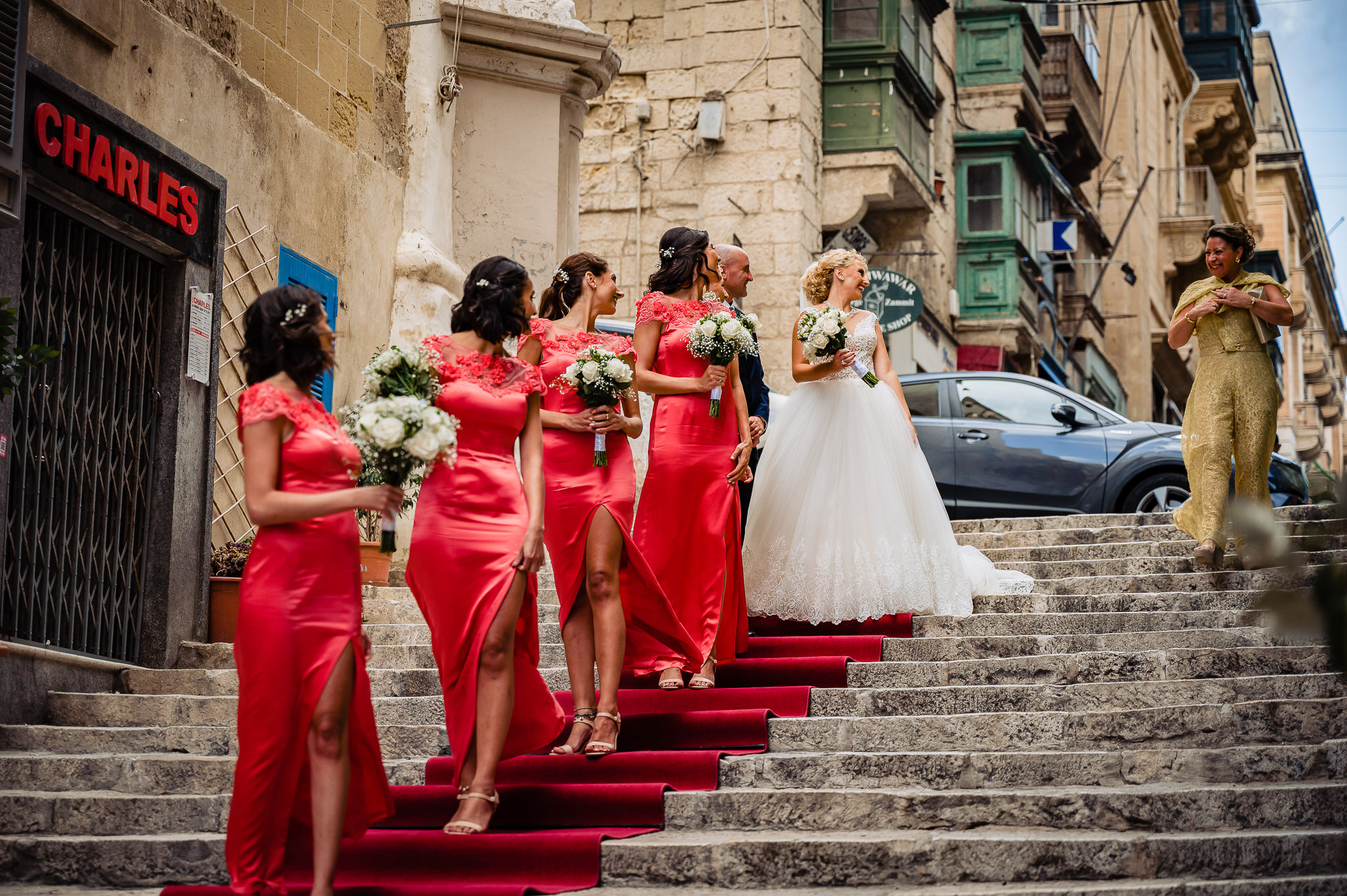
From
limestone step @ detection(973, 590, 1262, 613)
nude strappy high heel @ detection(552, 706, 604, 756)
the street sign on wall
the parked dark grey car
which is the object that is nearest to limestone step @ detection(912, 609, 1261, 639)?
limestone step @ detection(973, 590, 1262, 613)

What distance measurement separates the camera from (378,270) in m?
12.3

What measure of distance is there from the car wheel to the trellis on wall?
7.72 metres

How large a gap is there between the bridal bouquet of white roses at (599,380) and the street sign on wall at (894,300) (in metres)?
15.4

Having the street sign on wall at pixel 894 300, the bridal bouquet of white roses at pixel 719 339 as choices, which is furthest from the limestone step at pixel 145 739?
the street sign on wall at pixel 894 300

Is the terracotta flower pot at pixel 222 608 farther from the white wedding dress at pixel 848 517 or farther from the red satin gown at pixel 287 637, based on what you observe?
the red satin gown at pixel 287 637

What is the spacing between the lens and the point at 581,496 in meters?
6.46

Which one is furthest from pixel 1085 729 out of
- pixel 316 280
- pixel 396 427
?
pixel 316 280

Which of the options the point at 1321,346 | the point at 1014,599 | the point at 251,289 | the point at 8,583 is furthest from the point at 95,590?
the point at 1321,346

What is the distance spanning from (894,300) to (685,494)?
15034mm

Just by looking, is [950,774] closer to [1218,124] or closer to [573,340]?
[573,340]

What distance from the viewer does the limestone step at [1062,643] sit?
777 cm

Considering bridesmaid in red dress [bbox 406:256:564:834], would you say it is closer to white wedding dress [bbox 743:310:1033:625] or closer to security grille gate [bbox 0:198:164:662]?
white wedding dress [bbox 743:310:1033:625]

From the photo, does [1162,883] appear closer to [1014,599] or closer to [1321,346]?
[1014,599]

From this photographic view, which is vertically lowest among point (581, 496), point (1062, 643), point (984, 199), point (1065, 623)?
point (1062, 643)
